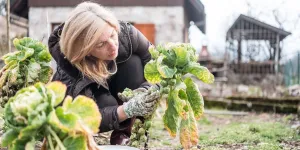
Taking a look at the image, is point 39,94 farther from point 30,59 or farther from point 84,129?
point 30,59

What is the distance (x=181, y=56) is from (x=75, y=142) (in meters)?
0.77

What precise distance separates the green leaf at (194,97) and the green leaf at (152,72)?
14 centimetres

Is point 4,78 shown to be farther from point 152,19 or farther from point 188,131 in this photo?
point 152,19

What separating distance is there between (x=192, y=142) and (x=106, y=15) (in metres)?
0.74

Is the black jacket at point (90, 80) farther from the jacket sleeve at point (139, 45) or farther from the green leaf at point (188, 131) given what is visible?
the green leaf at point (188, 131)

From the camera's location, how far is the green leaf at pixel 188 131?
212cm

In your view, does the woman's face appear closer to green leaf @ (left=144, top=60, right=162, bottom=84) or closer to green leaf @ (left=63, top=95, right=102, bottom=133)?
green leaf @ (left=144, top=60, right=162, bottom=84)

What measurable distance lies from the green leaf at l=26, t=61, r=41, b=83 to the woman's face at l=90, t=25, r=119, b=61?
0.62 meters

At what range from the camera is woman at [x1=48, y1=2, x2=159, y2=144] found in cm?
223

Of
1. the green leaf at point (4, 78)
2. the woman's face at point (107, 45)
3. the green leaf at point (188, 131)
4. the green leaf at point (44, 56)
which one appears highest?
the woman's face at point (107, 45)

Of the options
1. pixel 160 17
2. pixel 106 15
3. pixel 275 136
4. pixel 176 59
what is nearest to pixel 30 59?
pixel 106 15

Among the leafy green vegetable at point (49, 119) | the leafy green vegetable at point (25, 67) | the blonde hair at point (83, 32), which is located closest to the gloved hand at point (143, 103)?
the blonde hair at point (83, 32)

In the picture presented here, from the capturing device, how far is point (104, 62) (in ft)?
8.37

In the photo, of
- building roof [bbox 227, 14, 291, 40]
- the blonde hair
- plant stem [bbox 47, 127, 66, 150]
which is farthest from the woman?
building roof [bbox 227, 14, 291, 40]
